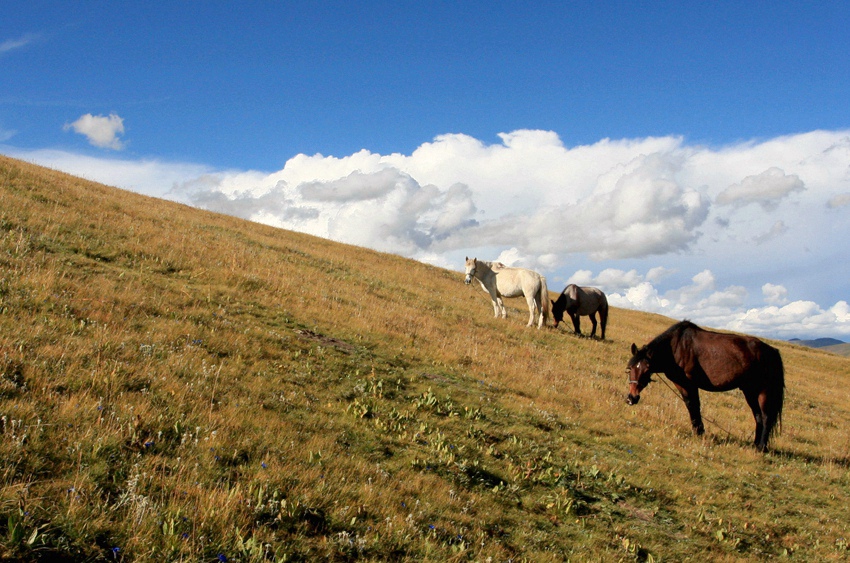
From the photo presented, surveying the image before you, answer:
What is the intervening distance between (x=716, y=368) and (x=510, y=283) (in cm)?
1309

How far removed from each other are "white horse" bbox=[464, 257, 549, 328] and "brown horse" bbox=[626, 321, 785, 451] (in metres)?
10.9

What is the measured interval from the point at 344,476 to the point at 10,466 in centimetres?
324

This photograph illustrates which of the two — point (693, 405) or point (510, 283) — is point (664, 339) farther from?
point (510, 283)

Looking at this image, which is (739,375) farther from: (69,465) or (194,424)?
(69,465)

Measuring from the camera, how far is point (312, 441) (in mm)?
6648

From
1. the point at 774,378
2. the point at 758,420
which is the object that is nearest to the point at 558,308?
the point at 758,420

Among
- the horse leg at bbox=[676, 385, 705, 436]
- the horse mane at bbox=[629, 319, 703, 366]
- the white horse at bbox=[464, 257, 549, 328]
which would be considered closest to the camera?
the horse leg at bbox=[676, 385, 705, 436]

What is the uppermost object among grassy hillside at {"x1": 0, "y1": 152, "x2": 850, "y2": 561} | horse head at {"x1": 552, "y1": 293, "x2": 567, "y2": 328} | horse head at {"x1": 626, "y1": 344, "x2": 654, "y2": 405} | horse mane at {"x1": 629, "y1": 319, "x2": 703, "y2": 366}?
horse head at {"x1": 552, "y1": 293, "x2": 567, "y2": 328}

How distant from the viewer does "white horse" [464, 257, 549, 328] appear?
25.0m

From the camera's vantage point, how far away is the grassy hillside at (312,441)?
4.59 meters

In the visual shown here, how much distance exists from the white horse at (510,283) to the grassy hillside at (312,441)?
817cm

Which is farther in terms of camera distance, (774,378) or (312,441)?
(774,378)

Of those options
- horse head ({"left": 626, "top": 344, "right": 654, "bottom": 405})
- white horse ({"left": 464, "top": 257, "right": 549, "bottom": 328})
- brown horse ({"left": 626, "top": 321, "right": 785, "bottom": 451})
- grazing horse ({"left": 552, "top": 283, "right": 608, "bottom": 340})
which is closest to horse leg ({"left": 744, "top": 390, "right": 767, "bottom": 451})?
brown horse ({"left": 626, "top": 321, "right": 785, "bottom": 451})

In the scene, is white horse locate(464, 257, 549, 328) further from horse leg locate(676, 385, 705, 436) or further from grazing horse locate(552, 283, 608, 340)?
horse leg locate(676, 385, 705, 436)
